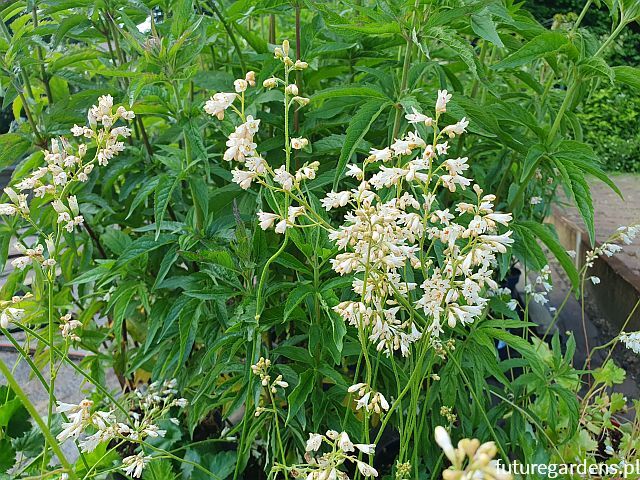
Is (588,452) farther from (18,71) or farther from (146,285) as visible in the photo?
(18,71)

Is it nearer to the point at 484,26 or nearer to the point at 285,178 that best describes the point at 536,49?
the point at 484,26

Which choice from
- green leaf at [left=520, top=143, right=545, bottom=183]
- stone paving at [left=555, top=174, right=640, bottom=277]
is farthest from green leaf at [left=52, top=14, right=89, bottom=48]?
stone paving at [left=555, top=174, right=640, bottom=277]

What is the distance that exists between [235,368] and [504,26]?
114cm

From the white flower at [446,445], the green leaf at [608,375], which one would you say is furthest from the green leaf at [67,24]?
the green leaf at [608,375]

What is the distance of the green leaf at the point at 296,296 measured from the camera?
1151mm

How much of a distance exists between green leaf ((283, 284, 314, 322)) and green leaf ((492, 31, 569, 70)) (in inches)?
24.2

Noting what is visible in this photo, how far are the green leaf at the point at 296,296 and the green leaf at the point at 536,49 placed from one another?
615mm

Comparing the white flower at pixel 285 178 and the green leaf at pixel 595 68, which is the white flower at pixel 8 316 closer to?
the white flower at pixel 285 178

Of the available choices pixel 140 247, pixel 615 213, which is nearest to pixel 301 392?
pixel 140 247

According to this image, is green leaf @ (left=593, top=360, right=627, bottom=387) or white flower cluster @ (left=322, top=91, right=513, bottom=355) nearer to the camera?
white flower cluster @ (left=322, top=91, right=513, bottom=355)

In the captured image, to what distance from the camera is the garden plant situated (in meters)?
0.97

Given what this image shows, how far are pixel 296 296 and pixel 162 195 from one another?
0.40 metres

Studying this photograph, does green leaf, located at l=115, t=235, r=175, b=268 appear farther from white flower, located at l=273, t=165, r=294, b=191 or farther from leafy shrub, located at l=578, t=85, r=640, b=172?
leafy shrub, located at l=578, t=85, r=640, b=172

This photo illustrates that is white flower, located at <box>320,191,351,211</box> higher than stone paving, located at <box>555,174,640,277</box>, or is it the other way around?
white flower, located at <box>320,191,351,211</box>
